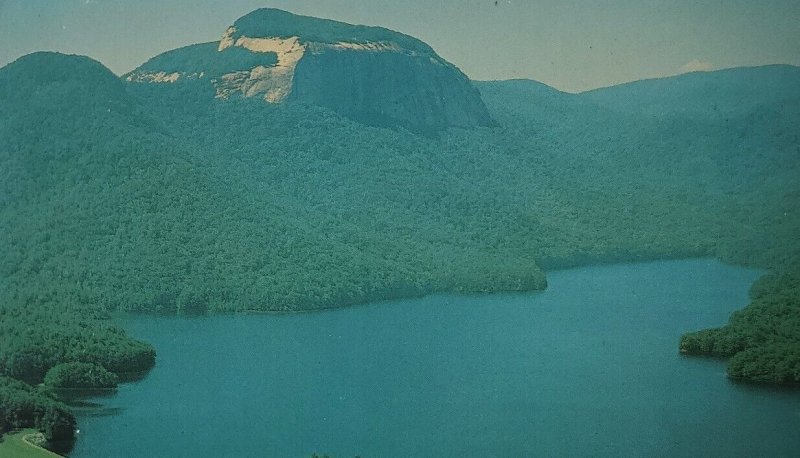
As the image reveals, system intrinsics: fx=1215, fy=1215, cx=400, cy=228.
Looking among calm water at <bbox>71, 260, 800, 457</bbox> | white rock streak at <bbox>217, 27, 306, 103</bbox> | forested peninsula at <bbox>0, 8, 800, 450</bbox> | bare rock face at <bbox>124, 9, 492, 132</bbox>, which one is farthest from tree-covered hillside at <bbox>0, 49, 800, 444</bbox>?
calm water at <bbox>71, 260, 800, 457</bbox>

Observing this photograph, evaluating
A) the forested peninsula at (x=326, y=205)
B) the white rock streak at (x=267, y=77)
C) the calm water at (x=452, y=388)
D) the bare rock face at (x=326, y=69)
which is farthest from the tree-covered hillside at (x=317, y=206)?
the calm water at (x=452, y=388)

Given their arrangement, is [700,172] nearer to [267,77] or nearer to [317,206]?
[317,206]

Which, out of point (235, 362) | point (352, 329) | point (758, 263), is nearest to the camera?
point (235, 362)

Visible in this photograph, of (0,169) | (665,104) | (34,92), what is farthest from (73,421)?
(665,104)

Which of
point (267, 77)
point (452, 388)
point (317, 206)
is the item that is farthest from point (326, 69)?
point (452, 388)

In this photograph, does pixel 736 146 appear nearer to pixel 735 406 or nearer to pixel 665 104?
pixel 665 104

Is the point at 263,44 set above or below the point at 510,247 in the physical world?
above
